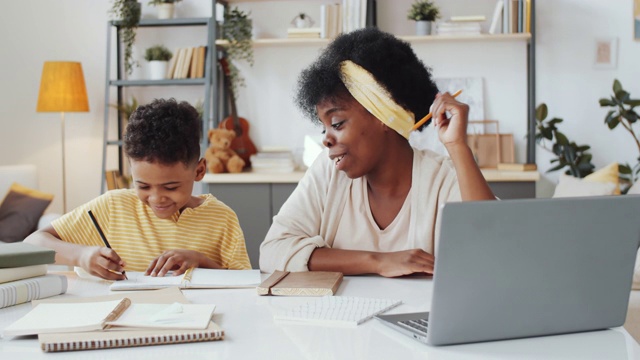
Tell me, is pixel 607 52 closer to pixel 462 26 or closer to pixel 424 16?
pixel 462 26

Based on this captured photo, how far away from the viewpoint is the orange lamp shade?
4.61 metres

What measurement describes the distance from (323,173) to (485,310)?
3.02ft

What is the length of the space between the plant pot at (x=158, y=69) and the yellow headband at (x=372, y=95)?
2896 mm

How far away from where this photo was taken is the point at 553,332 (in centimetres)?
127

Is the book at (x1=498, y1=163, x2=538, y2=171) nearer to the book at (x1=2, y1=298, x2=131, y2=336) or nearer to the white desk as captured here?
the white desk

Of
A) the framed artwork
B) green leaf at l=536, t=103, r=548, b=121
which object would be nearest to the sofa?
green leaf at l=536, t=103, r=548, b=121

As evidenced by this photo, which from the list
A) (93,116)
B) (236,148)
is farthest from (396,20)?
(93,116)

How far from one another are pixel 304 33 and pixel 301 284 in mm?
2984

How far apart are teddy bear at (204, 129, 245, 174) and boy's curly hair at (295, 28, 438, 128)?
222 centimetres

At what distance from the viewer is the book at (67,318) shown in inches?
48.8

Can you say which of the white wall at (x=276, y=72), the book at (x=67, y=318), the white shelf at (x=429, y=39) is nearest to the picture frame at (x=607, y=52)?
the white wall at (x=276, y=72)

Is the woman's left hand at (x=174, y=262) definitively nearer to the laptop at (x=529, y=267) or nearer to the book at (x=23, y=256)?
the book at (x=23, y=256)

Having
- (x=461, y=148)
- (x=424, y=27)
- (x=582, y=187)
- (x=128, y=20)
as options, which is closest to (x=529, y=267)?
(x=461, y=148)

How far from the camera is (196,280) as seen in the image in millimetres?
1681
